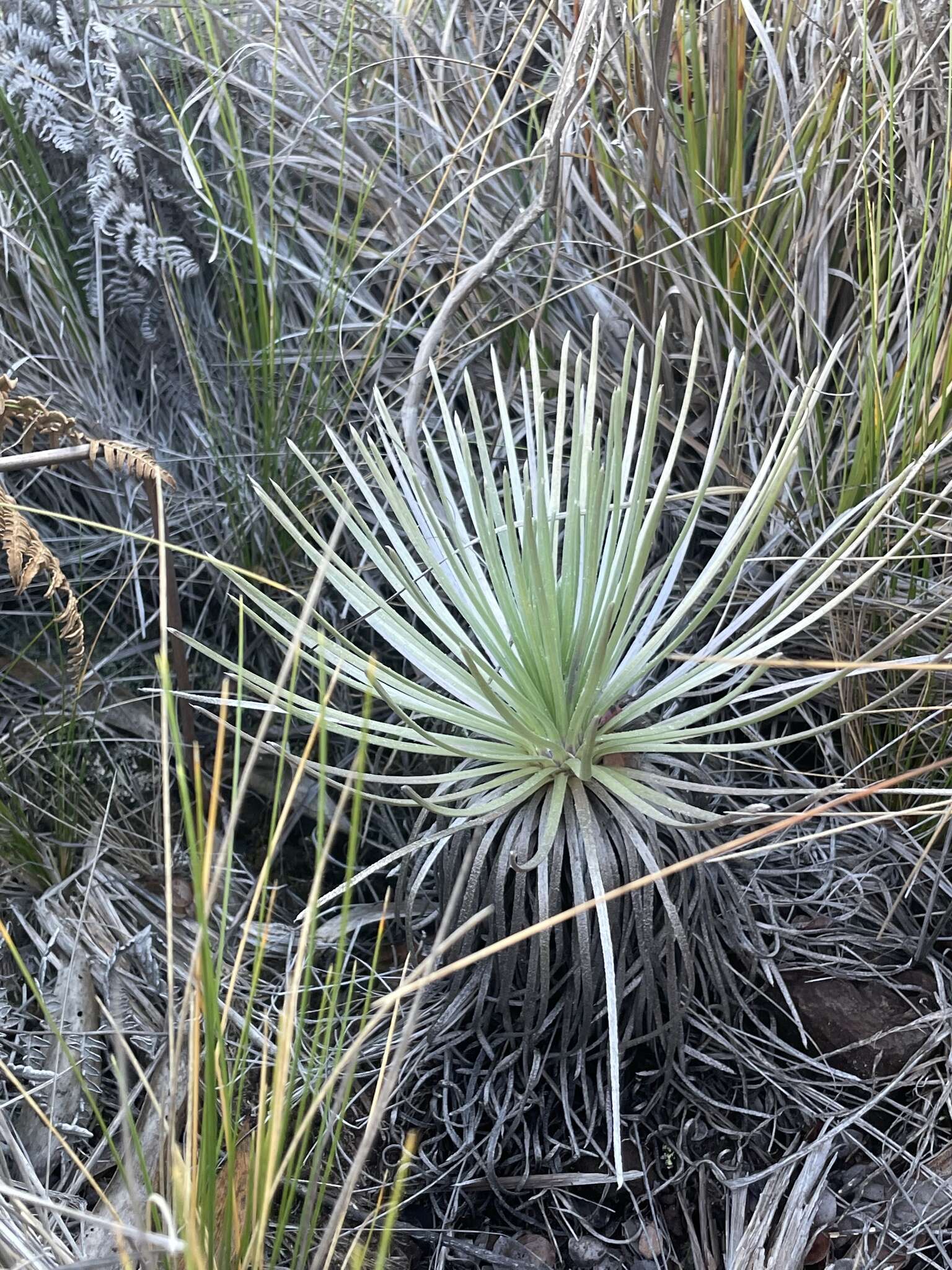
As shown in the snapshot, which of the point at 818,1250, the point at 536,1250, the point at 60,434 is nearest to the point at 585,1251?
the point at 536,1250

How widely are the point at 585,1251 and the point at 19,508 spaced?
865mm

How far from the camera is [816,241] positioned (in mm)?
1466

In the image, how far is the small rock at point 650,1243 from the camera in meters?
0.99

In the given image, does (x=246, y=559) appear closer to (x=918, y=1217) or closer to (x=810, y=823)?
(x=810, y=823)

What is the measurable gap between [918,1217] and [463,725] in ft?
2.02

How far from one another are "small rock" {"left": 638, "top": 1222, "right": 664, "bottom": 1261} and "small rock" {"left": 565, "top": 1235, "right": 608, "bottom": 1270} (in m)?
0.03

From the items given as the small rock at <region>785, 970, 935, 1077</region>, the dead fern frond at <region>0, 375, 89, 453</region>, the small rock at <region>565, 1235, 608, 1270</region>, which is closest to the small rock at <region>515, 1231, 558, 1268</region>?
the small rock at <region>565, 1235, 608, 1270</region>

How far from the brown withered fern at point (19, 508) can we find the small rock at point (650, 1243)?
0.80m

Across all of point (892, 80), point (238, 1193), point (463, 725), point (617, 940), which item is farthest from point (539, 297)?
point (238, 1193)

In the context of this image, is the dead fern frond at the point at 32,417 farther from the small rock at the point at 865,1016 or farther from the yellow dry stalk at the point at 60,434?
the small rock at the point at 865,1016

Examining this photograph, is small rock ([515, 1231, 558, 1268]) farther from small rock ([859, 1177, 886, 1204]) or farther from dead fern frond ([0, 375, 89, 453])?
dead fern frond ([0, 375, 89, 453])

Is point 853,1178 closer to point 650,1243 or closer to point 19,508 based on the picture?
point 650,1243

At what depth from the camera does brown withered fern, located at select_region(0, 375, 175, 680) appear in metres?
1.03

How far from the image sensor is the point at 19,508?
1.00 m
